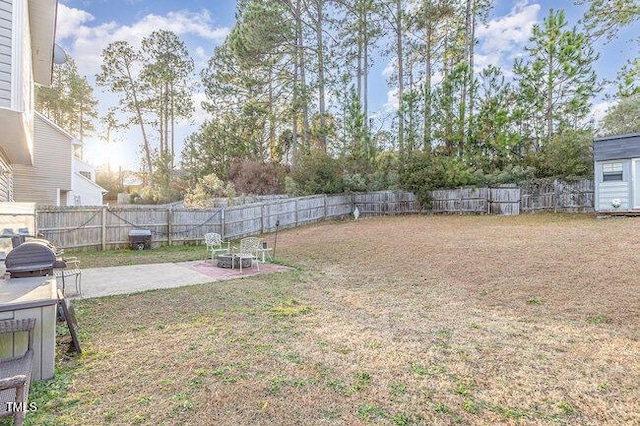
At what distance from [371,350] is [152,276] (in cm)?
565

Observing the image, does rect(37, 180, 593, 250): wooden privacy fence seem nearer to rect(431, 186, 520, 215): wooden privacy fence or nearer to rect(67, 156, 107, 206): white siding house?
rect(431, 186, 520, 215): wooden privacy fence

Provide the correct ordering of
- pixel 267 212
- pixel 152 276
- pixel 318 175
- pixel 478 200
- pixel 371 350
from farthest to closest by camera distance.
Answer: pixel 318 175
pixel 478 200
pixel 267 212
pixel 152 276
pixel 371 350

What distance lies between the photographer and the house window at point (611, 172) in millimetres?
13891

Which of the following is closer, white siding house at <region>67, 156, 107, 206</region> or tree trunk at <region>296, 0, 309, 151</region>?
white siding house at <region>67, 156, 107, 206</region>

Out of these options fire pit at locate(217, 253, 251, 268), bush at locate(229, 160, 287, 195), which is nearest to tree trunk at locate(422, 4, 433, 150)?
bush at locate(229, 160, 287, 195)

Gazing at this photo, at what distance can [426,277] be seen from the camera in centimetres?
720

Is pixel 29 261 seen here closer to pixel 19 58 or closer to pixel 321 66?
pixel 19 58

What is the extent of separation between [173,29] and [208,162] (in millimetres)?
11199

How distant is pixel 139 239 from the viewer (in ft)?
38.8

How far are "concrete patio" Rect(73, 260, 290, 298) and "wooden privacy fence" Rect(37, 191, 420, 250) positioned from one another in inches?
93.7

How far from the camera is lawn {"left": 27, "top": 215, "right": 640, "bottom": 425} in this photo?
2.61 m

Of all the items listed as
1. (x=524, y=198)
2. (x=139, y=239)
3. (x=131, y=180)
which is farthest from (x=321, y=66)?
(x=131, y=180)

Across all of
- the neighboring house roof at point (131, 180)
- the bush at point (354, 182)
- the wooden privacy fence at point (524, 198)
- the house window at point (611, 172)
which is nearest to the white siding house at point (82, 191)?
the neighboring house roof at point (131, 180)

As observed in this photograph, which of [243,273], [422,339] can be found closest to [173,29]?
[243,273]
